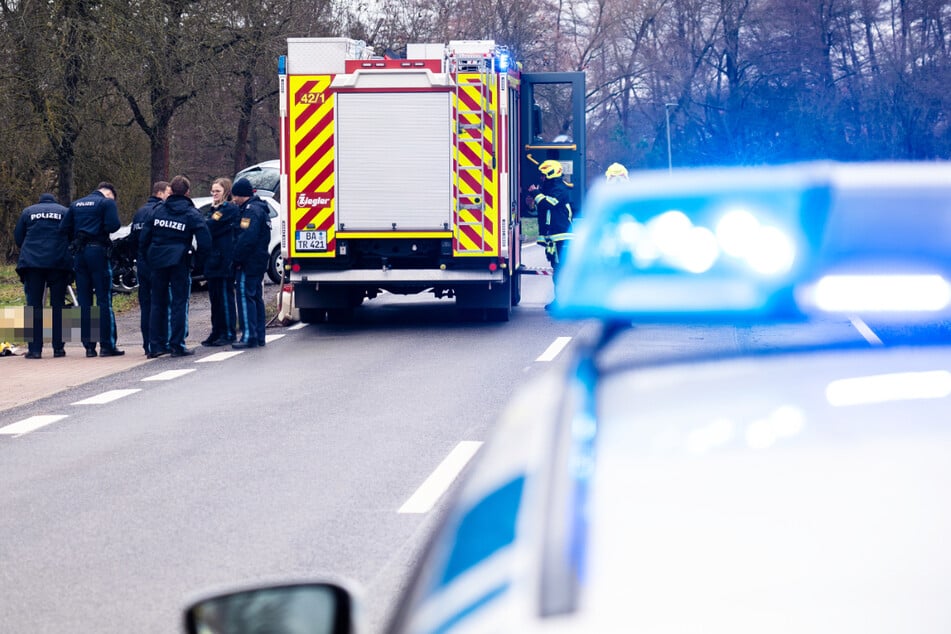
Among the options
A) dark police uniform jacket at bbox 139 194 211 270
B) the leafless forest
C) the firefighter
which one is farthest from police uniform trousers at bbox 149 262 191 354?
the leafless forest

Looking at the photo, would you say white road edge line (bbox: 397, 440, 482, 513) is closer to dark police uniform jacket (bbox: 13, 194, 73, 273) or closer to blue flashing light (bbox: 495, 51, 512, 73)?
dark police uniform jacket (bbox: 13, 194, 73, 273)

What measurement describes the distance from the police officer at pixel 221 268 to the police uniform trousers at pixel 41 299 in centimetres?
148

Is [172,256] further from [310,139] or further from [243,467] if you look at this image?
[243,467]

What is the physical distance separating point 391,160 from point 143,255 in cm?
335

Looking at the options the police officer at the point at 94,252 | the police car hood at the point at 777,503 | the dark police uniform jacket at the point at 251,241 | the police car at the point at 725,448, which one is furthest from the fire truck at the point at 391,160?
the police car hood at the point at 777,503

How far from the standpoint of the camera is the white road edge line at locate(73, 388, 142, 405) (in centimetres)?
1241

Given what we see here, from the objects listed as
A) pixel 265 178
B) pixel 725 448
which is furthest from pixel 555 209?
pixel 725 448

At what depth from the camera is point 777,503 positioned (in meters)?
1.57

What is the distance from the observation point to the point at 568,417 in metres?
1.80

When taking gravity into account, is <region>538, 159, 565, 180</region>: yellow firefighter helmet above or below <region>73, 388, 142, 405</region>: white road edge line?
above

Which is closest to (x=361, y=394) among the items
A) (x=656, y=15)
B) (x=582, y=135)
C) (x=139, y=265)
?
(x=139, y=265)

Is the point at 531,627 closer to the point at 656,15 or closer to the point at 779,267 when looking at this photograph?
the point at 779,267

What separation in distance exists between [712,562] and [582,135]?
18.1 m

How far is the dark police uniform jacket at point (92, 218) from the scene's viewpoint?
51.5 ft
